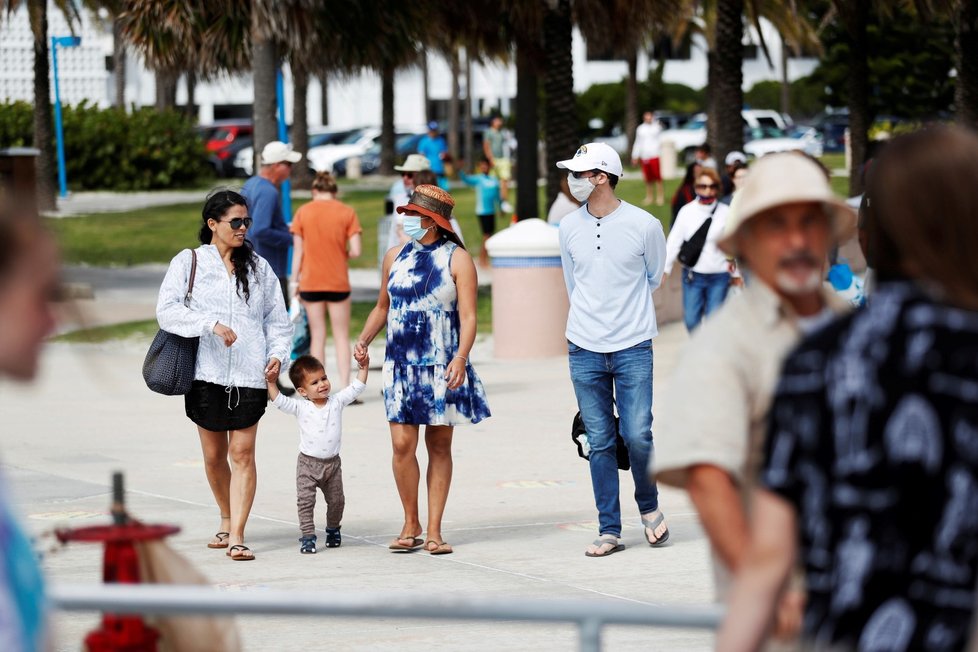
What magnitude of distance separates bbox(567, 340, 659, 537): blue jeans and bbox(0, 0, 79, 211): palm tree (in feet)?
76.0

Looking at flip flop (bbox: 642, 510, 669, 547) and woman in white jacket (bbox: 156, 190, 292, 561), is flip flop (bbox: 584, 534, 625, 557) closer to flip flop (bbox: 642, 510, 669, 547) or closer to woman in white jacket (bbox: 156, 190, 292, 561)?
flip flop (bbox: 642, 510, 669, 547)

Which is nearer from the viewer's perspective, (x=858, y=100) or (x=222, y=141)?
(x=858, y=100)

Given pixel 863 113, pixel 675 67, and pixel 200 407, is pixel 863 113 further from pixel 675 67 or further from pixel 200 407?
pixel 675 67

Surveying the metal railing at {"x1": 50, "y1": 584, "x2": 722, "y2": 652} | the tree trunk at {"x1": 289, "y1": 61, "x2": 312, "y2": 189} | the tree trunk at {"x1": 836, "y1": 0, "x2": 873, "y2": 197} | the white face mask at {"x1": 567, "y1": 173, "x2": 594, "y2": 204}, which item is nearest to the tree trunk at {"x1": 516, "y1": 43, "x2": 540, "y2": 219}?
the tree trunk at {"x1": 836, "y1": 0, "x2": 873, "y2": 197}

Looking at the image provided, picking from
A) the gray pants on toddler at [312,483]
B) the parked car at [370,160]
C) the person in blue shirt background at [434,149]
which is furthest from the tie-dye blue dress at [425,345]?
the parked car at [370,160]

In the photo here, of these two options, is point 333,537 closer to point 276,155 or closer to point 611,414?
point 611,414

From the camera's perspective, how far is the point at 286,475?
10.1 meters

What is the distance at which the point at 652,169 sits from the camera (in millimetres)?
31078

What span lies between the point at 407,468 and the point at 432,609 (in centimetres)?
514

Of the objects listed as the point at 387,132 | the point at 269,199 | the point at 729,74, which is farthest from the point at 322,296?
the point at 387,132

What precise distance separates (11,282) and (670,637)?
174 inches

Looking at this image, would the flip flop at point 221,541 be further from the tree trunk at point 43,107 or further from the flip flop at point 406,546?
the tree trunk at point 43,107

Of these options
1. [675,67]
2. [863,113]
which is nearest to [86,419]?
[863,113]

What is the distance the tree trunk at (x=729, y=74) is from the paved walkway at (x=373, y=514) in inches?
308
